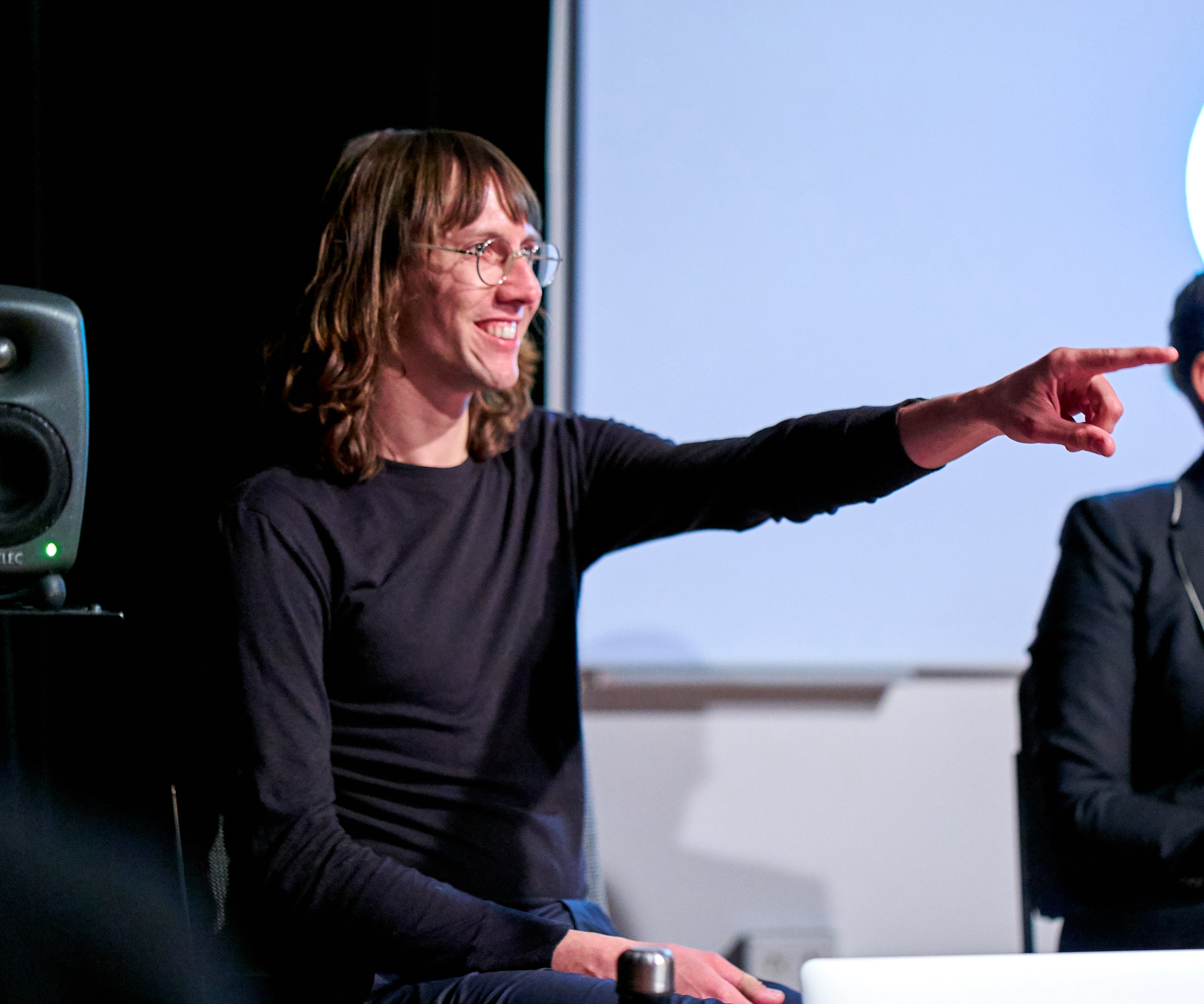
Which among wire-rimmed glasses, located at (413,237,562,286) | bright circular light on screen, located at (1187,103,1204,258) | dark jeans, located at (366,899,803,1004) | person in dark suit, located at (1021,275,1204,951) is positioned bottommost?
dark jeans, located at (366,899,803,1004)

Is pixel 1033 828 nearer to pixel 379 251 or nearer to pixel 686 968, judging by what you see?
pixel 686 968

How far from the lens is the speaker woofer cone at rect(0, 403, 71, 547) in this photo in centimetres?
134

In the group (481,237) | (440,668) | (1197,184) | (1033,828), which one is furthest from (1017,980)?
(1197,184)

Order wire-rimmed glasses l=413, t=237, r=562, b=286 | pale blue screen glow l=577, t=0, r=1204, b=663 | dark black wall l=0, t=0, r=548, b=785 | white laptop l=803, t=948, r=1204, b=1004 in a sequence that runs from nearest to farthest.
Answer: white laptop l=803, t=948, r=1204, b=1004 → wire-rimmed glasses l=413, t=237, r=562, b=286 → dark black wall l=0, t=0, r=548, b=785 → pale blue screen glow l=577, t=0, r=1204, b=663

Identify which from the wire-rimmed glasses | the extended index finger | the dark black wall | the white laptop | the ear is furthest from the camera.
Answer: the dark black wall

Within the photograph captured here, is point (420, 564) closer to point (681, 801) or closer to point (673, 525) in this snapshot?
point (673, 525)

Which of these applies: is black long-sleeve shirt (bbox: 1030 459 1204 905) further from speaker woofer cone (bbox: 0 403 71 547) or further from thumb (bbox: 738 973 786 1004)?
speaker woofer cone (bbox: 0 403 71 547)

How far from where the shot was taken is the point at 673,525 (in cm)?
152

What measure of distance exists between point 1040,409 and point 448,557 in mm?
693

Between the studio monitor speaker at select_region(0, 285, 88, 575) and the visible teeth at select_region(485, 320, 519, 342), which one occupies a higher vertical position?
the visible teeth at select_region(485, 320, 519, 342)

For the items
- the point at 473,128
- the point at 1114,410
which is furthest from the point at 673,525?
the point at 473,128

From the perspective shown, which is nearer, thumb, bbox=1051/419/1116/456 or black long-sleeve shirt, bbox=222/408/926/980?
thumb, bbox=1051/419/1116/456

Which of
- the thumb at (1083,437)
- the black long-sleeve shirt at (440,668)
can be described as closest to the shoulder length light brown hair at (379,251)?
the black long-sleeve shirt at (440,668)

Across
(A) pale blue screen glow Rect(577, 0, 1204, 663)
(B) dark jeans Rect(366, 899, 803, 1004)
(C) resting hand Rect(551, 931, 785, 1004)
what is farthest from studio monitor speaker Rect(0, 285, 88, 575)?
(A) pale blue screen glow Rect(577, 0, 1204, 663)
